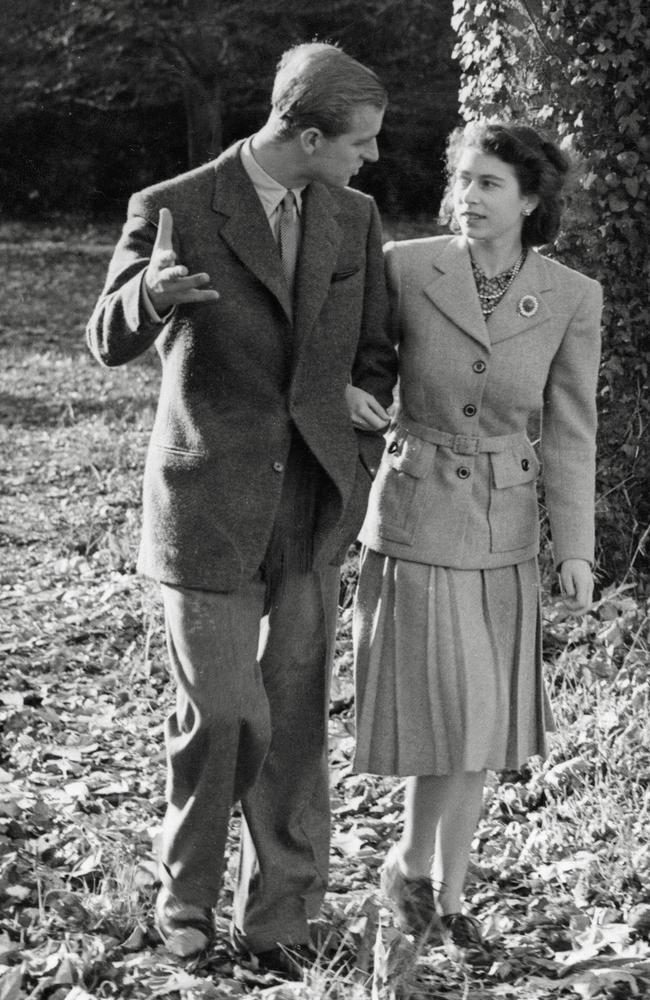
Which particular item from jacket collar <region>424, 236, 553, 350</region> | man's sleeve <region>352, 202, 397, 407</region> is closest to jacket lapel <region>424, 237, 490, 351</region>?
jacket collar <region>424, 236, 553, 350</region>

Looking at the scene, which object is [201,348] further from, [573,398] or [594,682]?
[594,682]

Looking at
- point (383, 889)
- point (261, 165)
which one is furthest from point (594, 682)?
point (261, 165)

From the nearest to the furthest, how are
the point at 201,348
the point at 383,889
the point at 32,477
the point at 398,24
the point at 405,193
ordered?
the point at 201,348 → the point at 383,889 → the point at 32,477 → the point at 398,24 → the point at 405,193

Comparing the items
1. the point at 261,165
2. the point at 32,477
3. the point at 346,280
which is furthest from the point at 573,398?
the point at 32,477

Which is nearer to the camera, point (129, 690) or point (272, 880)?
point (272, 880)

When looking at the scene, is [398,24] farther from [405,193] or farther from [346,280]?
[346,280]

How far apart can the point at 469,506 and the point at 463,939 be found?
3.38 feet

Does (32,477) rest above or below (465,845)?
above

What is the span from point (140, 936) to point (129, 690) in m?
1.93

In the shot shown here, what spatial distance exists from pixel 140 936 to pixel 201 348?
54.4 inches

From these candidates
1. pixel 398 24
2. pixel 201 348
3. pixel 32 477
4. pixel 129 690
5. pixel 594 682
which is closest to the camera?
pixel 201 348

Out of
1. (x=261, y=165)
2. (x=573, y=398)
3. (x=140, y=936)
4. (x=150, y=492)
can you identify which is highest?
(x=261, y=165)

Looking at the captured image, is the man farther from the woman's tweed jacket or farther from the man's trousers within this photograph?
the woman's tweed jacket

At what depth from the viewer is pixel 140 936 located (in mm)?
3469
